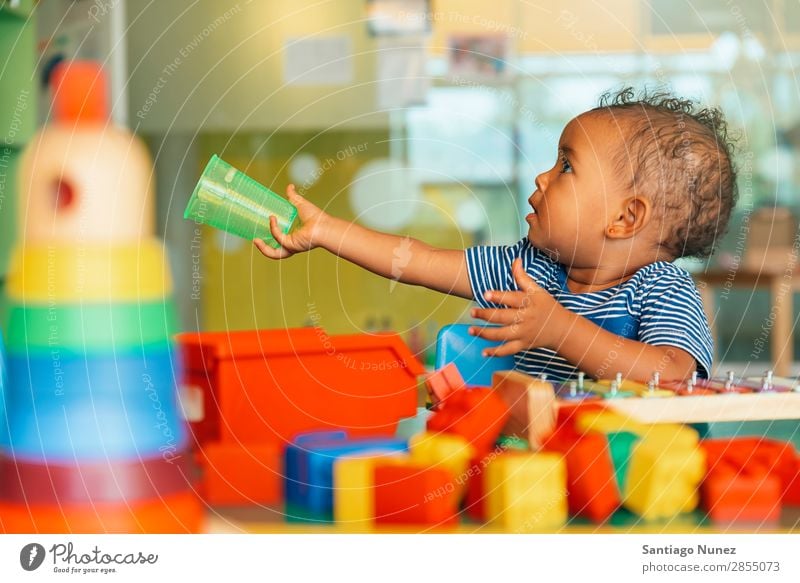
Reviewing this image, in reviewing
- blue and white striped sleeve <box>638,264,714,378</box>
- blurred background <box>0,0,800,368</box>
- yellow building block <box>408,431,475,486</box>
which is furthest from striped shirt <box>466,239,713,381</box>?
blurred background <box>0,0,800,368</box>

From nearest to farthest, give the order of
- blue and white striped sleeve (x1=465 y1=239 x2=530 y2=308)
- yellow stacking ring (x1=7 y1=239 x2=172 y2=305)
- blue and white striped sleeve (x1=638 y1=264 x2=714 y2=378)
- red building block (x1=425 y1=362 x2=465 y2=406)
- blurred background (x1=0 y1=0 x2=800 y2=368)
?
yellow stacking ring (x1=7 y1=239 x2=172 y2=305) → red building block (x1=425 y1=362 x2=465 y2=406) → blue and white striped sleeve (x1=638 y1=264 x2=714 y2=378) → blue and white striped sleeve (x1=465 y1=239 x2=530 y2=308) → blurred background (x1=0 y1=0 x2=800 y2=368)

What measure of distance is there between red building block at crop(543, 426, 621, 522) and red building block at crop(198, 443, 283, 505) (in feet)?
0.41

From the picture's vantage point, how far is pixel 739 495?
427mm

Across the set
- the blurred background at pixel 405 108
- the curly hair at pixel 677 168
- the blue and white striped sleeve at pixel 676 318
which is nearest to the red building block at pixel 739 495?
the blue and white striped sleeve at pixel 676 318

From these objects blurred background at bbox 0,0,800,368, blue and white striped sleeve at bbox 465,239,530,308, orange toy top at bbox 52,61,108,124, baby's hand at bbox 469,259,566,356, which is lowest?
baby's hand at bbox 469,259,566,356

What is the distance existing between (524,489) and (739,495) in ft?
0.33

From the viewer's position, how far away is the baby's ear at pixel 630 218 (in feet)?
2.40

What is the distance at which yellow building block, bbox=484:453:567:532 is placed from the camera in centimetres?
40

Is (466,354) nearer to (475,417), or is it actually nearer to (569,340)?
(569,340)

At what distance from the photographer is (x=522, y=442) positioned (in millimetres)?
464

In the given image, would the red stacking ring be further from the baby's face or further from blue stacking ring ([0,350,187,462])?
the baby's face

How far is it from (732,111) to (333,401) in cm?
203

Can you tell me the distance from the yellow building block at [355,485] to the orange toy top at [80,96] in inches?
7.2
